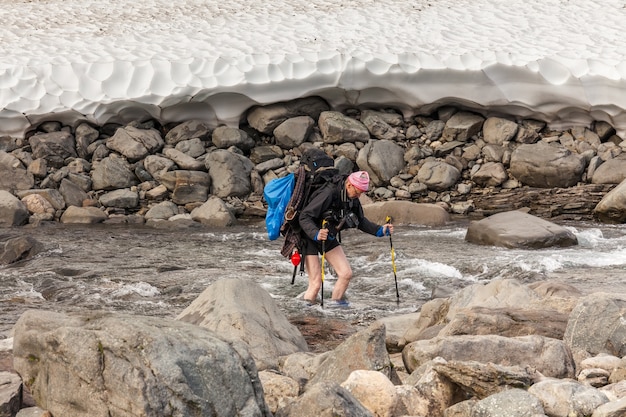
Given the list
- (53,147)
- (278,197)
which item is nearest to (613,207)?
(278,197)

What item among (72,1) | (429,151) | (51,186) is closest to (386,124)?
(429,151)

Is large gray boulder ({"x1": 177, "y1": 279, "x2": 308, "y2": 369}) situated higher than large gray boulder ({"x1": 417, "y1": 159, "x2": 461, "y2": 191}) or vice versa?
large gray boulder ({"x1": 177, "y1": 279, "x2": 308, "y2": 369})

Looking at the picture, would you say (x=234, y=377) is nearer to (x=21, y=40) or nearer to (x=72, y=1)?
(x=21, y=40)

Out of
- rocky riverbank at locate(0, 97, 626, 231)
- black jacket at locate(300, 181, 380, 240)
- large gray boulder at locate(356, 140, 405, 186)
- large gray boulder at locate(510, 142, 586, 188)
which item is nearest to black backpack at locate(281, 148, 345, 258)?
black jacket at locate(300, 181, 380, 240)

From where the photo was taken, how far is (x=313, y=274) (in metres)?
8.52

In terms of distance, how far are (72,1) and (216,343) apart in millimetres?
20600

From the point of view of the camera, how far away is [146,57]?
57.0 feet

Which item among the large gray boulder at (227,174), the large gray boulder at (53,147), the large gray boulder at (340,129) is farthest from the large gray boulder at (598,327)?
the large gray boulder at (53,147)

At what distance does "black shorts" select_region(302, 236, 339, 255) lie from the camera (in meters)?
8.30

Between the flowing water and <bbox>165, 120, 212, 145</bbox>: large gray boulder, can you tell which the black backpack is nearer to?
the flowing water

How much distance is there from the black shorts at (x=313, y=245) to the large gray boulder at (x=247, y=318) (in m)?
1.12

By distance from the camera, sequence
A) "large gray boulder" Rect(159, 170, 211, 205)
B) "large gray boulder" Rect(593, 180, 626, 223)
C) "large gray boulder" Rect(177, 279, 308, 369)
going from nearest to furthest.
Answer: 1. "large gray boulder" Rect(177, 279, 308, 369)
2. "large gray boulder" Rect(593, 180, 626, 223)
3. "large gray boulder" Rect(159, 170, 211, 205)

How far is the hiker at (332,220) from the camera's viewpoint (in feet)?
26.0

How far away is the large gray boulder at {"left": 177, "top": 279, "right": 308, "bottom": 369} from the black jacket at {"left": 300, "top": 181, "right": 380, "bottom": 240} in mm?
949
